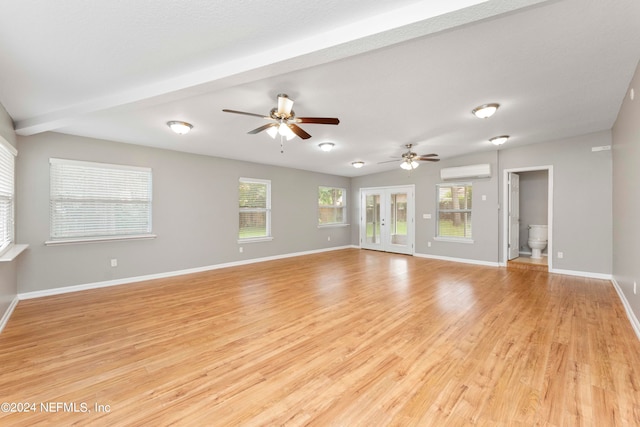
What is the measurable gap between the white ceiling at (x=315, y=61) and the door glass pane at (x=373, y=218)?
14.8 feet

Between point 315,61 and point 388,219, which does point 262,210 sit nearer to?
point 388,219

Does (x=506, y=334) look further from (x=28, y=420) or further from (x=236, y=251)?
(x=236, y=251)

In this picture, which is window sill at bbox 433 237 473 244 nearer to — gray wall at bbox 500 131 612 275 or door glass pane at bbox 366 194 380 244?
gray wall at bbox 500 131 612 275

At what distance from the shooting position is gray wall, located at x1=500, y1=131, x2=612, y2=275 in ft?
16.5

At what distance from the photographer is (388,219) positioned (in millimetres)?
8328

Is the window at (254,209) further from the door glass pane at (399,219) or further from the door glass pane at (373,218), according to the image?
the door glass pane at (399,219)

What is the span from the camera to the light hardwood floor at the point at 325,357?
176cm

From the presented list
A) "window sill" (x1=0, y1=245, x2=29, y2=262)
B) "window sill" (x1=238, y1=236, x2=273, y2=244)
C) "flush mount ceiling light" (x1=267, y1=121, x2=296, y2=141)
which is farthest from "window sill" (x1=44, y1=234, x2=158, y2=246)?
"flush mount ceiling light" (x1=267, y1=121, x2=296, y2=141)

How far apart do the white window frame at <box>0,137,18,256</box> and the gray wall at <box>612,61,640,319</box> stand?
685 centimetres

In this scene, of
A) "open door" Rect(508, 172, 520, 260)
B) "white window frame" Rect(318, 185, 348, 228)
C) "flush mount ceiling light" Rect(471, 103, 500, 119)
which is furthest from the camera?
"white window frame" Rect(318, 185, 348, 228)

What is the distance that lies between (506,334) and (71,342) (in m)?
4.39

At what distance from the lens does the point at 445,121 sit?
13.7 ft

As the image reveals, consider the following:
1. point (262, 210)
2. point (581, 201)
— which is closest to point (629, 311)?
point (581, 201)

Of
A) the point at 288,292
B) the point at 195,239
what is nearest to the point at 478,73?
the point at 288,292
